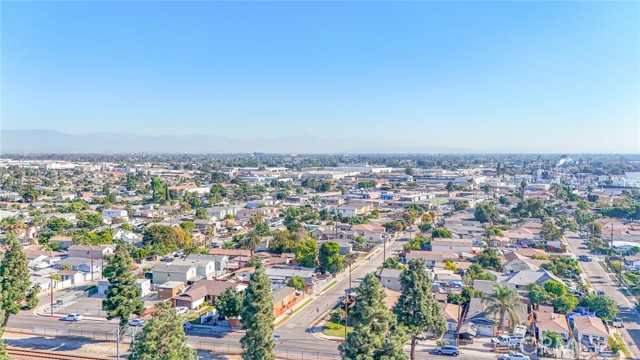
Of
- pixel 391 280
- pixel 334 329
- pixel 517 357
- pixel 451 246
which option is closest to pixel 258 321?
pixel 334 329

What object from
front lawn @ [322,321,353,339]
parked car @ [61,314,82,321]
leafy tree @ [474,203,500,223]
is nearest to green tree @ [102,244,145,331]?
parked car @ [61,314,82,321]

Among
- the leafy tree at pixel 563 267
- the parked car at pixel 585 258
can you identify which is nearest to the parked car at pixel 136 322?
the leafy tree at pixel 563 267

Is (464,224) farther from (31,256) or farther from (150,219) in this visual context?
(31,256)

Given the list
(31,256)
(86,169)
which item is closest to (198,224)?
(31,256)

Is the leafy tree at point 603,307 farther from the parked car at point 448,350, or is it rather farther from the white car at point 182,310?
the white car at point 182,310

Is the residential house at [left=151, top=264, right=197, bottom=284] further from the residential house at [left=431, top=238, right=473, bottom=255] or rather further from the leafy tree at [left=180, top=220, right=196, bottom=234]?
the residential house at [left=431, top=238, right=473, bottom=255]

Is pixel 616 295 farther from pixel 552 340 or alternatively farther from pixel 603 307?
pixel 552 340
